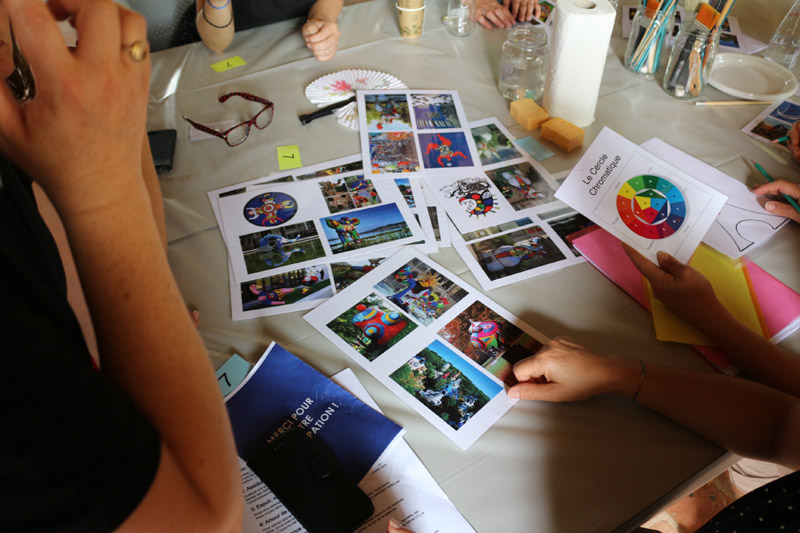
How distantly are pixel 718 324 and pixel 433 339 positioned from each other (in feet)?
1.41

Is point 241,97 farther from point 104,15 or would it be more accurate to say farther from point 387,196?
point 104,15

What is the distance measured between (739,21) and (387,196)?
52.1 inches

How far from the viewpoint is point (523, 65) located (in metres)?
1.29

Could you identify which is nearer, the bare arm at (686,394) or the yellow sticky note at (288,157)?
the bare arm at (686,394)

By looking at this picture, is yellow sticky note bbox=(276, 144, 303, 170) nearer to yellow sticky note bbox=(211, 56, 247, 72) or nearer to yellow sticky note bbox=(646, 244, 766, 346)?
yellow sticky note bbox=(211, 56, 247, 72)

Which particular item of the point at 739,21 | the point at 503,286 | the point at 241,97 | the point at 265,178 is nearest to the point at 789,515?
the point at 503,286

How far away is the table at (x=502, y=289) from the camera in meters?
0.67

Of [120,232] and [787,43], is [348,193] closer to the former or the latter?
[120,232]

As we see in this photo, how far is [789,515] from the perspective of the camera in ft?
2.01

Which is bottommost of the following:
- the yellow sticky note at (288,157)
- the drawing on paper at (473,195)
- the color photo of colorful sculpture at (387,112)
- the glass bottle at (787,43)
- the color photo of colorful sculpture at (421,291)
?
the color photo of colorful sculpture at (421,291)

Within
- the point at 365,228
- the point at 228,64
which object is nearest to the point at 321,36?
the point at 228,64

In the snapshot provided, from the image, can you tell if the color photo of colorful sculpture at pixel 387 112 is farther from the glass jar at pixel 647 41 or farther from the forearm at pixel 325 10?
the glass jar at pixel 647 41

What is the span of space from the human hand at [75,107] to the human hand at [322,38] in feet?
3.18

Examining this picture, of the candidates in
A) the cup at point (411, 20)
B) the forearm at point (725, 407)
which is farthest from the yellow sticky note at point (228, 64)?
the forearm at point (725, 407)
